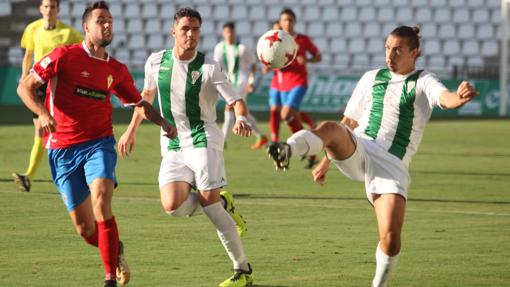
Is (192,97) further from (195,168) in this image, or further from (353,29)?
(353,29)

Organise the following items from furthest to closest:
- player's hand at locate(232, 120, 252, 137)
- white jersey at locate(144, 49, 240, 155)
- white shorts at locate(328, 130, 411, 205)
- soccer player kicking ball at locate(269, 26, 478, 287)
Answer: white jersey at locate(144, 49, 240, 155) < player's hand at locate(232, 120, 252, 137) < white shorts at locate(328, 130, 411, 205) < soccer player kicking ball at locate(269, 26, 478, 287)

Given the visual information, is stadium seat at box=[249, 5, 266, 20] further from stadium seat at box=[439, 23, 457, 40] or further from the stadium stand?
stadium seat at box=[439, 23, 457, 40]

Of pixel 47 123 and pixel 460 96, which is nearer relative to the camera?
pixel 460 96

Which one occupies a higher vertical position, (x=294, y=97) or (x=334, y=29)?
(x=294, y=97)

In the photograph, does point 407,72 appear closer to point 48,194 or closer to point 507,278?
point 507,278

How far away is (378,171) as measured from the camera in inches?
305

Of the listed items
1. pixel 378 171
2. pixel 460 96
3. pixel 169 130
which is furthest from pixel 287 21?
pixel 460 96

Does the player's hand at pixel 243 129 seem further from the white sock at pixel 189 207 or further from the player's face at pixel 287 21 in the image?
the player's face at pixel 287 21

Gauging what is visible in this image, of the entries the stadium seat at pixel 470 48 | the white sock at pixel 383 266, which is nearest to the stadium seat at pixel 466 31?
the stadium seat at pixel 470 48

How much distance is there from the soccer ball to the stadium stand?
81.2 feet

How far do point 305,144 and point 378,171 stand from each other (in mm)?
1190

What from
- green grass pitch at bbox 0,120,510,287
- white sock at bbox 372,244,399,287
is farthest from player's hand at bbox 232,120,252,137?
white sock at bbox 372,244,399,287

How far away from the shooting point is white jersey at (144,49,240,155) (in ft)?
28.6

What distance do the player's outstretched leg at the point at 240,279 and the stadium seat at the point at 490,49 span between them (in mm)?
30208
